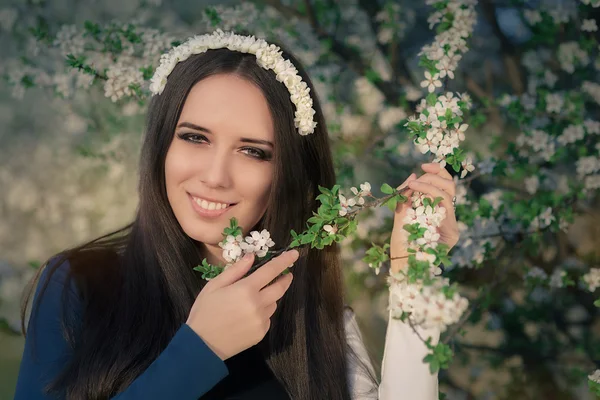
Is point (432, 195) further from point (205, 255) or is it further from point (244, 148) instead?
point (205, 255)

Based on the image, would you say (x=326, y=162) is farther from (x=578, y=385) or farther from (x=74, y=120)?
(x=74, y=120)

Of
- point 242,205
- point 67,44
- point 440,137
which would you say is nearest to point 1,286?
point 67,44

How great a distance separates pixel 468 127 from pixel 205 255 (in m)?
1.59

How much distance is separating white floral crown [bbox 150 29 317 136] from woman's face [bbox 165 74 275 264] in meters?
0.07

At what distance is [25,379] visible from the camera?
1437 mm

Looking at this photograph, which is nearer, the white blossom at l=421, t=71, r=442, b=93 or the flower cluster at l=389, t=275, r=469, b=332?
the flower cluster at l=389, t=275, r=469, b=332

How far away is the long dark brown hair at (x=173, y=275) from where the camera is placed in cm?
148

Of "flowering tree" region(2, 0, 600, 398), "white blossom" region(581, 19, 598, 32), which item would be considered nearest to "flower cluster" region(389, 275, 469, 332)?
"flowering tree" region(2, 0, 600, 398)

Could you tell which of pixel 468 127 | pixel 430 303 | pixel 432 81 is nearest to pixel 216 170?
pixel 432 81

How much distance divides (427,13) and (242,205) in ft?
7.12

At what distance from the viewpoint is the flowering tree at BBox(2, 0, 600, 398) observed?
6.01 ft

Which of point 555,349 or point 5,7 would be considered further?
point 5,7

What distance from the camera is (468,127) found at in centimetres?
297

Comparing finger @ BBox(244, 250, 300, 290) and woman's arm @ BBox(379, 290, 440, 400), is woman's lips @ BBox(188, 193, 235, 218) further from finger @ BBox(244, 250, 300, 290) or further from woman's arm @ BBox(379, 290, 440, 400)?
woman's arm @ BBox(379, 290, 440, 400)
